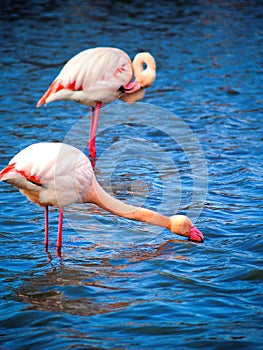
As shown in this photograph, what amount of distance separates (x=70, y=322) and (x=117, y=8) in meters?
15.1

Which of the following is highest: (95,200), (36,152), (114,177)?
(36,152)

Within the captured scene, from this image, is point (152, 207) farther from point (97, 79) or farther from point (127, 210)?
point (97, 79)

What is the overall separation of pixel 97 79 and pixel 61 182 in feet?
10.2

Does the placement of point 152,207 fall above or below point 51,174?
below

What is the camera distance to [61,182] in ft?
20.0

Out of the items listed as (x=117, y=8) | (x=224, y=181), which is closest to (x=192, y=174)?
(x=224, y=181)

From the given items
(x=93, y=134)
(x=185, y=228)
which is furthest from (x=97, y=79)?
(x=185, y=228)

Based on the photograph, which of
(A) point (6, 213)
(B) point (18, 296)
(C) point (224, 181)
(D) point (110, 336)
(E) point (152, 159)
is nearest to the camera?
(D) point (110, 336)

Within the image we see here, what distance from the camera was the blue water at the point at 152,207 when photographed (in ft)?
16.3

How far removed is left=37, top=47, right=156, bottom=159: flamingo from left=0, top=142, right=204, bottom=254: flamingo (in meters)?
2.78

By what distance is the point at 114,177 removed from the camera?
27.9 feet

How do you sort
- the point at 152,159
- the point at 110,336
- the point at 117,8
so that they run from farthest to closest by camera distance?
1. the point at 117,8
2. the point at 152,159
3. the point at 110,336

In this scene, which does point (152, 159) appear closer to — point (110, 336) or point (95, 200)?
point (95, 200)

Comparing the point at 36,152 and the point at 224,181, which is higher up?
the point at 36,152
